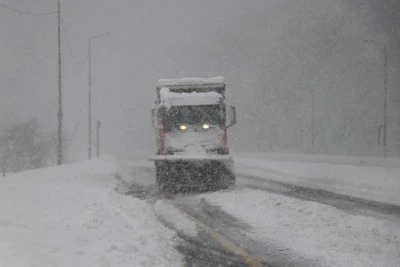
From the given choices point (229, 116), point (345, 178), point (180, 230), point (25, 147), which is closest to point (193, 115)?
point (229, 116)

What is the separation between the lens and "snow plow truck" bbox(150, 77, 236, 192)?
1800 centimetres

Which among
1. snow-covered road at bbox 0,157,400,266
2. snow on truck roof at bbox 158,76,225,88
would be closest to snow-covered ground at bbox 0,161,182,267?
snow-covered road at bbox 0,157,400,266

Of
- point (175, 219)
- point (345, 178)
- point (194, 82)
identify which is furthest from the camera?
point (345, 178)

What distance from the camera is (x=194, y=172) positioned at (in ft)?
60.7

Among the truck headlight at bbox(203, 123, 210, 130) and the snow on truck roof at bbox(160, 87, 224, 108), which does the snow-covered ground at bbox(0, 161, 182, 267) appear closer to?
the truck headlight at bbox(203, 123, 210, 130)

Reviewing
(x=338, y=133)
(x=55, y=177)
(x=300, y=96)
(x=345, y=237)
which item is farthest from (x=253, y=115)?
(x=345, y=237)

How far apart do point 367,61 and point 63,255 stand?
95.3 meters

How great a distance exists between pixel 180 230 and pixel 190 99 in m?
8.56

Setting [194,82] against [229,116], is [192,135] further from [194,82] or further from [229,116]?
[194,82]

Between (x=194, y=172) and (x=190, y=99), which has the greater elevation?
(x=190, y=99)

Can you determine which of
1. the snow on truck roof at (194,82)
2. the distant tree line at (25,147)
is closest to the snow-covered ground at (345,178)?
the snow on truck roof at (194,82)

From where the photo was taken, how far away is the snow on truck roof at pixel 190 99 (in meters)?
18.1

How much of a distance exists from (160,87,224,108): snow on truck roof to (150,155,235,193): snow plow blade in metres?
1.78

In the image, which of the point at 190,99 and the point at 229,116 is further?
the point at 229,116
